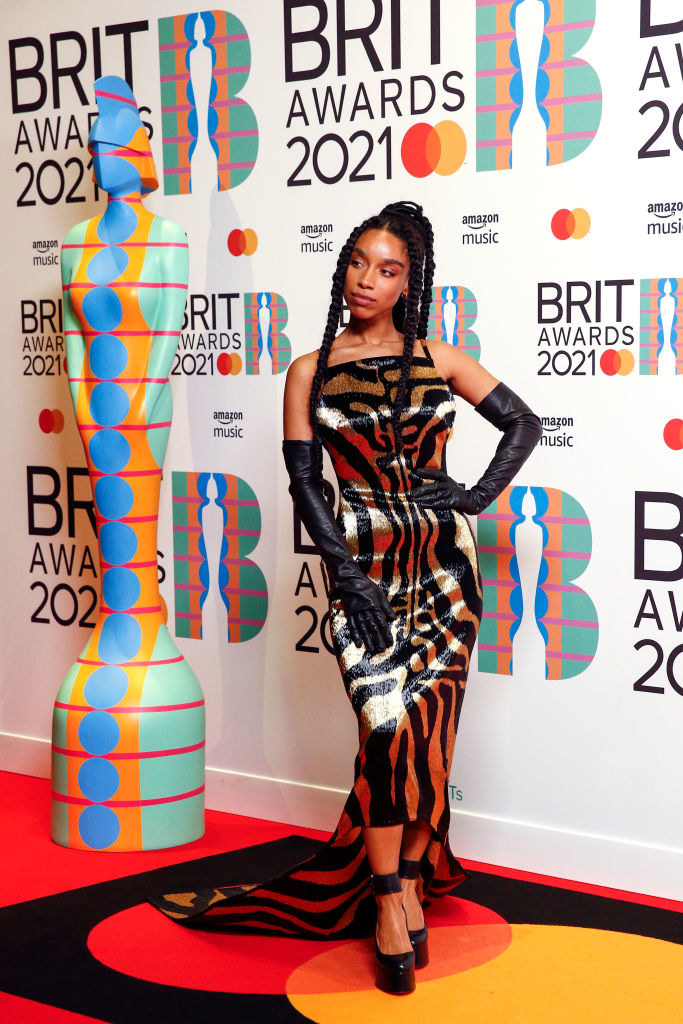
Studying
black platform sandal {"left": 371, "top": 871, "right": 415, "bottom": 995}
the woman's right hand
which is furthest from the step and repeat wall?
black platform sandal {"left": 371, "top": 871, "right": 415, "bottom": 995}

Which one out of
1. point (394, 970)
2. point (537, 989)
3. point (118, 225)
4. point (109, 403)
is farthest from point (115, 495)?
point (537, 989)

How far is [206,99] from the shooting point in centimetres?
420

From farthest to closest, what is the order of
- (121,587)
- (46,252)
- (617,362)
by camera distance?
(46,252) → (121,587) → (617,362)

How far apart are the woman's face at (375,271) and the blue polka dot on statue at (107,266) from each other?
3.40 feet

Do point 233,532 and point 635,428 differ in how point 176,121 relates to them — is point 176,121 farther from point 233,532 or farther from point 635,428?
point 635,428

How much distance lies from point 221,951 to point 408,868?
0.51m

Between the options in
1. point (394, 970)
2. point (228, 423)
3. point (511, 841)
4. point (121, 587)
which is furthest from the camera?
point (228, 423)

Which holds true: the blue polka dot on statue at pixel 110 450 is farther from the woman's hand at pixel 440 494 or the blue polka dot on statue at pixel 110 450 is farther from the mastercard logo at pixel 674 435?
the mastercard logo at pixel 674 435

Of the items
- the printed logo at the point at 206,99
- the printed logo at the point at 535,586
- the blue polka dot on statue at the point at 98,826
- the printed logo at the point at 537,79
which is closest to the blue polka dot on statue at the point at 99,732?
the blue polka dot on statue at the point at 98,826

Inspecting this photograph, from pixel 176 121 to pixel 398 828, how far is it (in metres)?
2.57

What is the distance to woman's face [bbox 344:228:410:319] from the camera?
2.99 metres

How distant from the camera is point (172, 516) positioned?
174 inches

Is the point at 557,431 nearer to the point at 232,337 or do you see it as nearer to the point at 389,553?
the point at 389,553

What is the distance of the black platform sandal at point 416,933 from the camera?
116 inches
